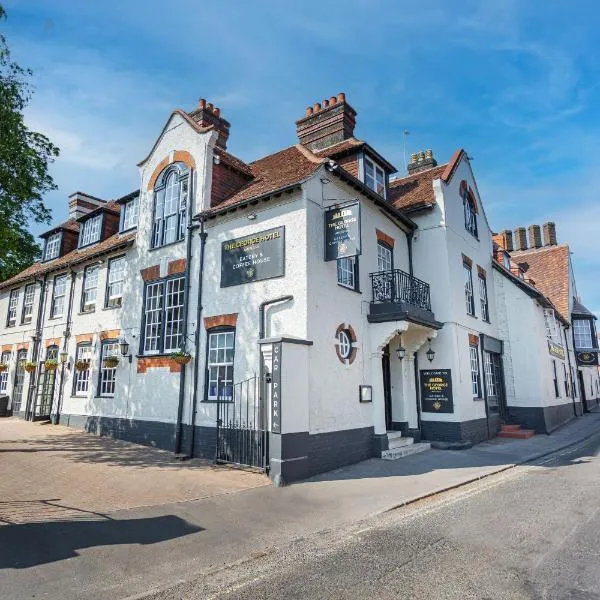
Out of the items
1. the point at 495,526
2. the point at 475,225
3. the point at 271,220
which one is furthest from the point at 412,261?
the point at 495,526

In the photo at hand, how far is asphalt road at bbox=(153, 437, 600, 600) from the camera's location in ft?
14.4

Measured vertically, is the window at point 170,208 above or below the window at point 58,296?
above

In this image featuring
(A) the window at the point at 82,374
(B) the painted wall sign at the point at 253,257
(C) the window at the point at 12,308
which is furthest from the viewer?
(C) the window at the point at 12,308

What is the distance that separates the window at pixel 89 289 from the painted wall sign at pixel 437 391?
42.6 ft

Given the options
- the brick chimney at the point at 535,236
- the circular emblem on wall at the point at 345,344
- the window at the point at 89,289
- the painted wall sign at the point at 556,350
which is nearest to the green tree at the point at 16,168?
the window at the point at 89,289

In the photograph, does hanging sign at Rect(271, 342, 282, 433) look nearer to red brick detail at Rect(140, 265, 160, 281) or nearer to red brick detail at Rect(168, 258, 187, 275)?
red brick detail at Rect(168, 258, 187, 275)

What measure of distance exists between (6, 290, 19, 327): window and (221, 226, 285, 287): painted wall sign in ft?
50.3

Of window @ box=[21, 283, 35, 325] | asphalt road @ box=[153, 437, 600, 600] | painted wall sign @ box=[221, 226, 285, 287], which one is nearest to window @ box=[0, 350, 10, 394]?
window @ box=[21, 283, 35, 325]

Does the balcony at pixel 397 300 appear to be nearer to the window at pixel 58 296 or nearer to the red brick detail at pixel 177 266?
the red brick detail at pixel 177 266

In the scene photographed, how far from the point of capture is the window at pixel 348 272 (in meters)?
12.1

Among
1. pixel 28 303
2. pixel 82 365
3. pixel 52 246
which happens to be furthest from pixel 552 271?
pixel 28 303

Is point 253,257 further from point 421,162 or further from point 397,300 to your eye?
point 421,162

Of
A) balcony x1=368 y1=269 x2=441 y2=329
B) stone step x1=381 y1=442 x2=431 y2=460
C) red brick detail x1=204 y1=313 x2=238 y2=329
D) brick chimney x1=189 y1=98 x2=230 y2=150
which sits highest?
brick chimney x1=189 y1=98 x2=230 y2=150

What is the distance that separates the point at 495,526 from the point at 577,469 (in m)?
5.89
